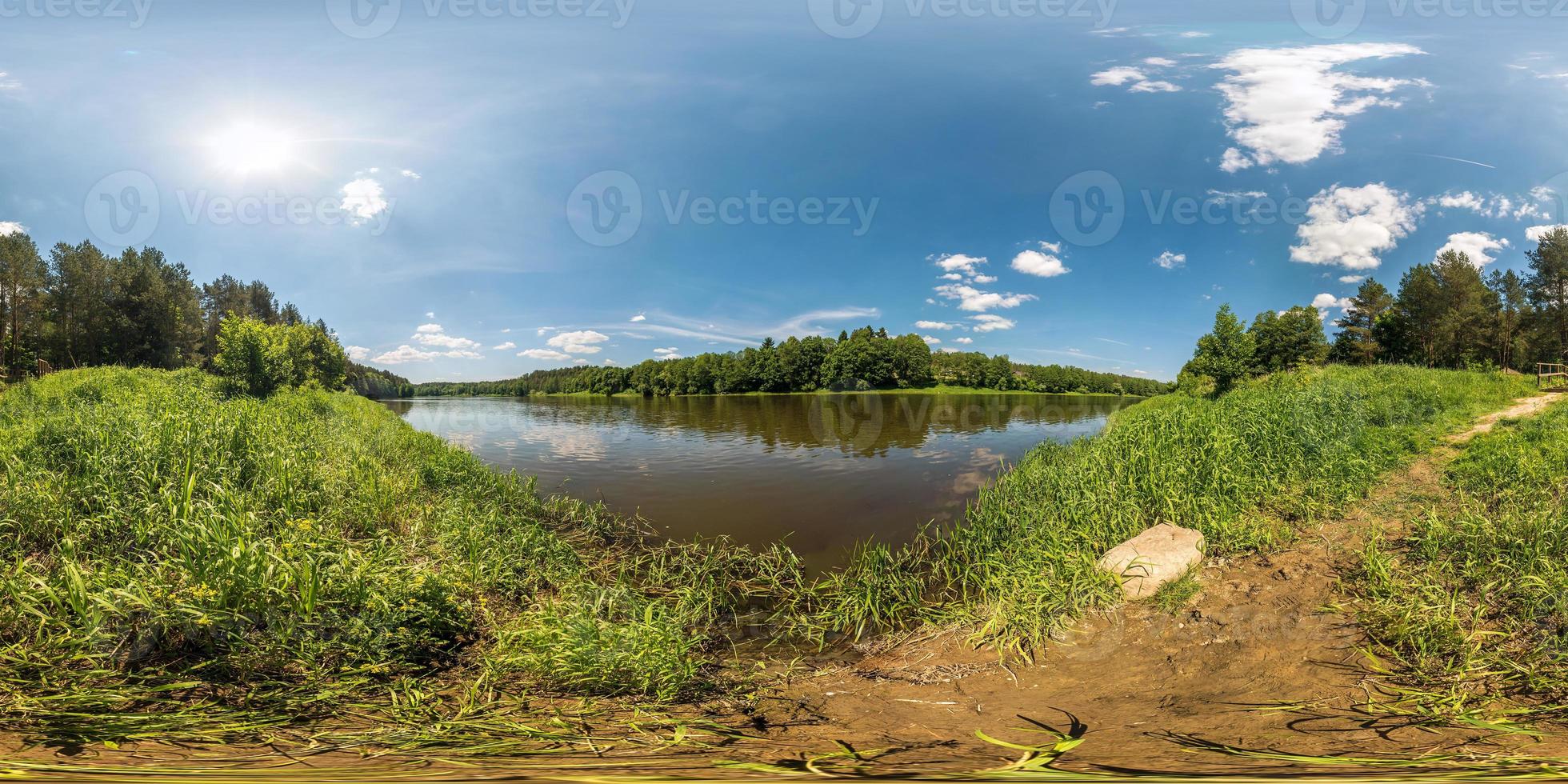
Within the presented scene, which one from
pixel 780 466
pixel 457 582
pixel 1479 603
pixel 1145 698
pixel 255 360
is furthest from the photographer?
pixel 255 360

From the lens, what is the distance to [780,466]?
1627cm

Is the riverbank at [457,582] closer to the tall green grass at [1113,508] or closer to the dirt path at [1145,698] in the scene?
the tall green grass at [1113,508]

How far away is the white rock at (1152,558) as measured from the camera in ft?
18.3

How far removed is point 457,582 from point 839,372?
66120 millimetres

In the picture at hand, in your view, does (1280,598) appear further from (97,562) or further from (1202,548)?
(97,562)

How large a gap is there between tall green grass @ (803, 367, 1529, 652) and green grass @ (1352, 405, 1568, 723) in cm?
113

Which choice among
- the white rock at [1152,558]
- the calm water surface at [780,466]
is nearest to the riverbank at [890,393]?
the calm water surface at [780,466]

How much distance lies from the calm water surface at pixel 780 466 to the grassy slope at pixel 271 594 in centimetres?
288

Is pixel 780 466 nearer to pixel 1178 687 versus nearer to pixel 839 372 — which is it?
pixel 1178 687

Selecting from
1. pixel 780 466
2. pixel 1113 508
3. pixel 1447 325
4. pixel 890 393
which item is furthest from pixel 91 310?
pixel 1447 325

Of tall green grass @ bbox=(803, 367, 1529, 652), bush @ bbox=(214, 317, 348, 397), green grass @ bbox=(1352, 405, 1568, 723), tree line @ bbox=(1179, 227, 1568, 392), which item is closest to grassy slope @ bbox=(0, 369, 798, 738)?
tall green grass @ bbox=(803, 367, 1529, 652)

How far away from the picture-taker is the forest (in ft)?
116

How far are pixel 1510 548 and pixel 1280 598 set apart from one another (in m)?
1.92

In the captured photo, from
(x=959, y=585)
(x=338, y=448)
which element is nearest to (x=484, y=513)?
(x=338, y=448)
